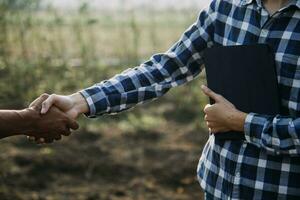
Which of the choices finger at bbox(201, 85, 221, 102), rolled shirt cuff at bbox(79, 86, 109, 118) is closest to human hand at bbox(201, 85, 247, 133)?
finger at bbox(201, 85, 221, 102)

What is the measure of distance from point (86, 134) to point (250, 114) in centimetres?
310

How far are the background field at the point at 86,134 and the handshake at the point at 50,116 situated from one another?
1.40 meters

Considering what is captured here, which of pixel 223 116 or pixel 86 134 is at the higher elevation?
pixel 223 116

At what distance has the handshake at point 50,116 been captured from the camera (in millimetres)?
2385

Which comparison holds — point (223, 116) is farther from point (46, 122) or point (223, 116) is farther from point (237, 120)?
point (46, 122)

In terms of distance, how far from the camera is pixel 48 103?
242 cm

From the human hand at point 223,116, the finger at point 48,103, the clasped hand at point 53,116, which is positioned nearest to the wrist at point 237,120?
the human hand at point 223,116

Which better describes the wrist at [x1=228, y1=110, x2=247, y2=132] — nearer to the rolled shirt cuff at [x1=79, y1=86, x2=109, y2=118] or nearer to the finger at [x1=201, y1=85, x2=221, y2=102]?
the finger at [x1=201, y1=85, x2=221, y2=102]

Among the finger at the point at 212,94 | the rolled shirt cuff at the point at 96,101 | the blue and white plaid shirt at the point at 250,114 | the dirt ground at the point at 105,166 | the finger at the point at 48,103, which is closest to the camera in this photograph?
the blue and white plaid shirt at the point at 250,114

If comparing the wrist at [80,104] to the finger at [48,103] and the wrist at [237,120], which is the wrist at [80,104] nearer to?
the finger at [48,103]

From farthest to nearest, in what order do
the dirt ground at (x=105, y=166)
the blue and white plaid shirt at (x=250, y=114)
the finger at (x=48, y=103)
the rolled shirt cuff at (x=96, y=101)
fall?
the dirt ground at (x=105, y=166), the finger at (x=48, y=103), the rolled shirt cuff at (x=96, y=101), the blue and white plaid shirt at (x=250, y=114)

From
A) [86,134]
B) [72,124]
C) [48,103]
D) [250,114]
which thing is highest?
[250,114]

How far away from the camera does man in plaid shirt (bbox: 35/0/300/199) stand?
196 cm

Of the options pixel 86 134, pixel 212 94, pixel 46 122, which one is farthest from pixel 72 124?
pixel 86 134
